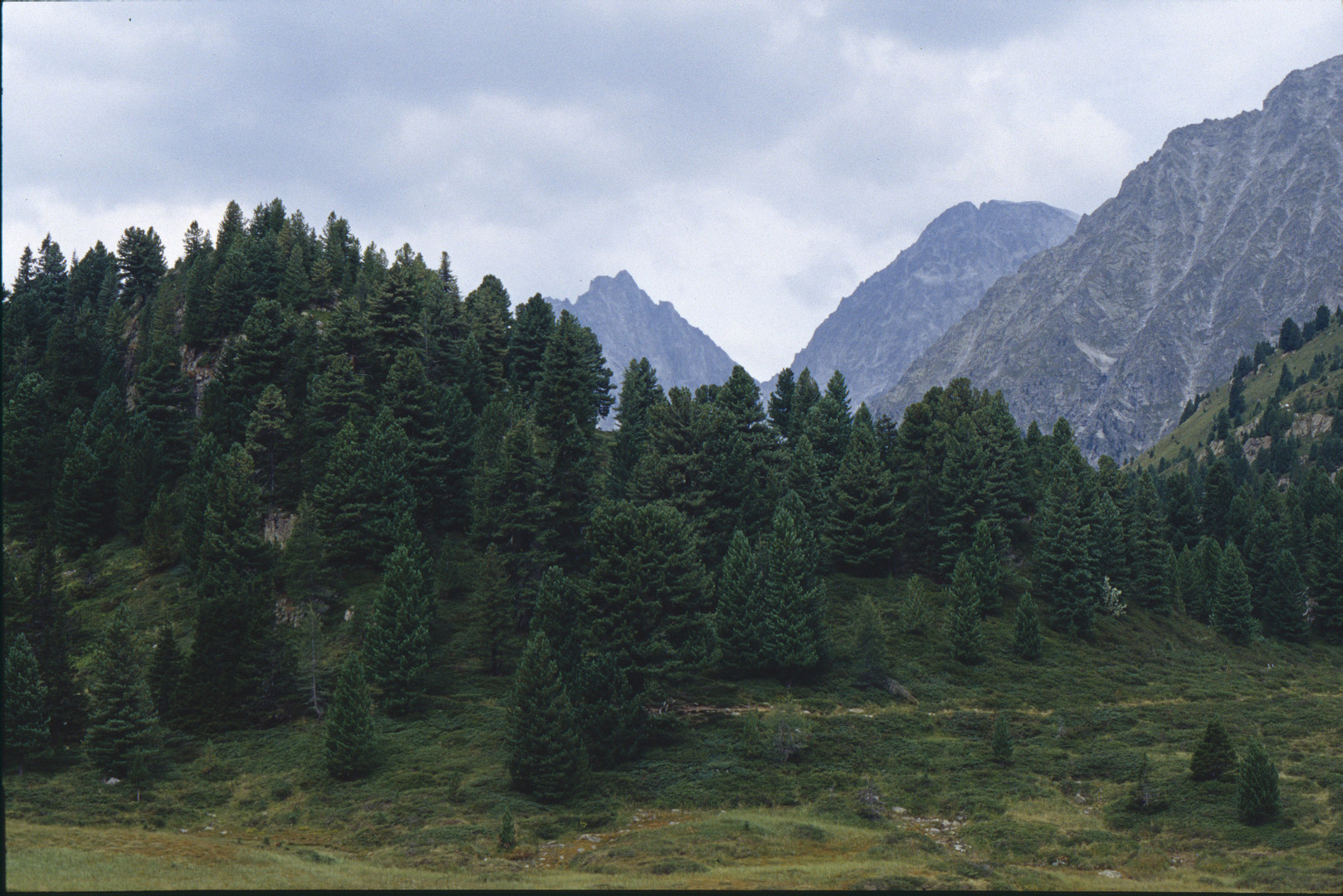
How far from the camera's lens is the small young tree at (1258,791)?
43.7 metres

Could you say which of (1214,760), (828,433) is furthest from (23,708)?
(828,433)

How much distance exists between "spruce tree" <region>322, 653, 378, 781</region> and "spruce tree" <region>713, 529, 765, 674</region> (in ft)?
89.3

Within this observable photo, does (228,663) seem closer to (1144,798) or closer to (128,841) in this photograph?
(128,841)

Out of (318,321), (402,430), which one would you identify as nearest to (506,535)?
(402,430)

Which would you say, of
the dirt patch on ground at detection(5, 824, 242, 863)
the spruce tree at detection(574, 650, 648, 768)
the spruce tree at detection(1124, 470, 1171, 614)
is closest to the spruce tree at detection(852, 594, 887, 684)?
→ the spruce tree at detection(574, 650, 648, 768)

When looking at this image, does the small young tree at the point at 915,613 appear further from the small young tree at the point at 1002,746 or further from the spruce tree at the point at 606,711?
the spruce tree at the point at 606,711

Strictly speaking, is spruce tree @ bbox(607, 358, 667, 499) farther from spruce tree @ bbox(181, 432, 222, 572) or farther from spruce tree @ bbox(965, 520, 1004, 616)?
spruce tree @ bbox(181, 432, 222, 572)

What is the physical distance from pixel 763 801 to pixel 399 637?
29036 mm

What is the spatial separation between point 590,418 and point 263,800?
58.8 m

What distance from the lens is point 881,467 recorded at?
3575 inches

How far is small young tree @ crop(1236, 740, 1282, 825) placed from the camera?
43688 mm

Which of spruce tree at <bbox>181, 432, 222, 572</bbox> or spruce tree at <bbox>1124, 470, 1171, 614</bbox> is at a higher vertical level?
spruce tree at <bbox>181, 432, 222, 572</bbox>

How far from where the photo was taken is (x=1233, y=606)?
99312 mm

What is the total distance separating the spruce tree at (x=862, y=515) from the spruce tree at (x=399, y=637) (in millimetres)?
43945
